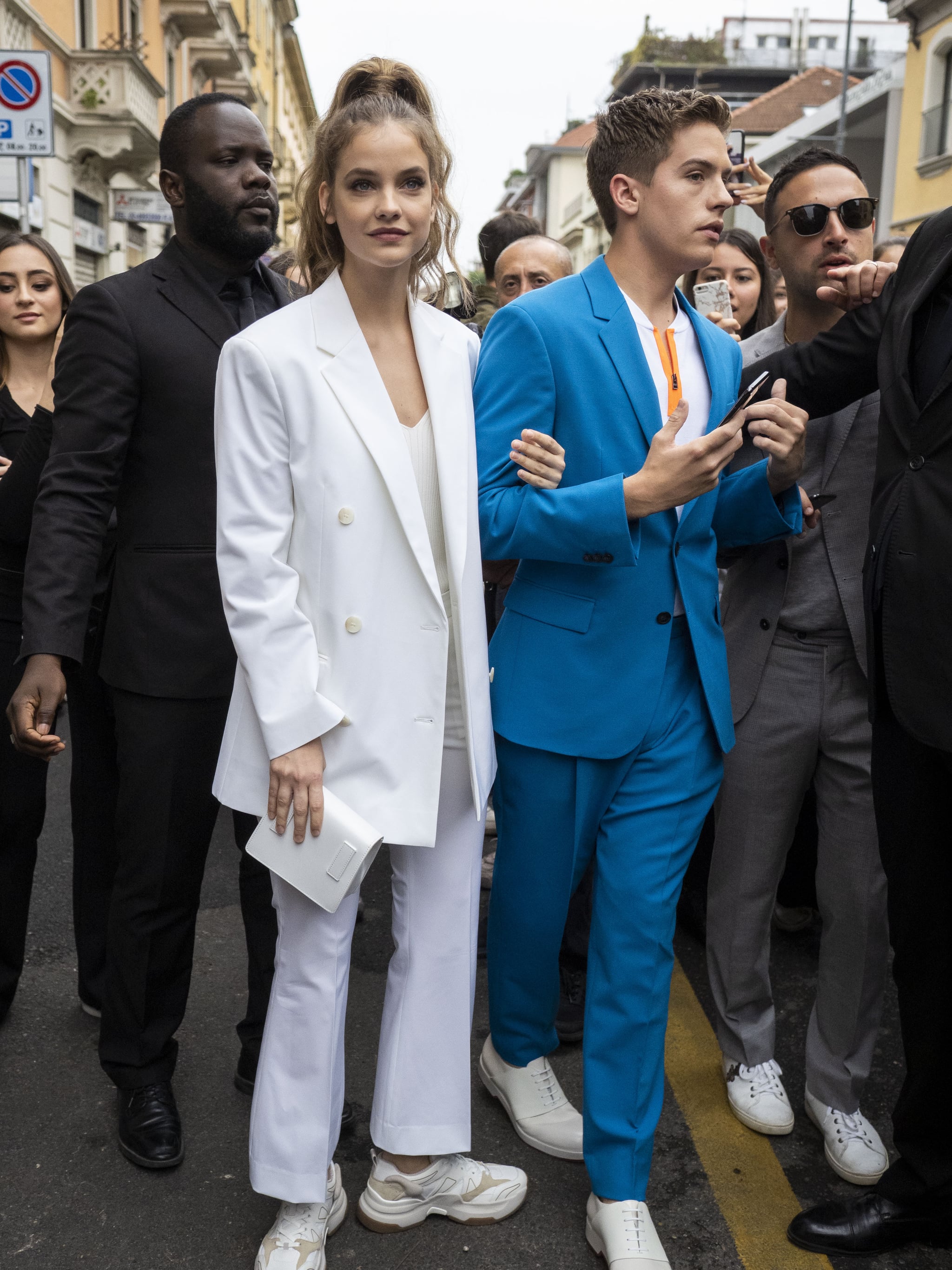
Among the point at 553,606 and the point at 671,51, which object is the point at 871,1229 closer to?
the point at 553,606

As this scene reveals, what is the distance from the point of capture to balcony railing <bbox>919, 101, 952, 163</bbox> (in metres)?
23.6

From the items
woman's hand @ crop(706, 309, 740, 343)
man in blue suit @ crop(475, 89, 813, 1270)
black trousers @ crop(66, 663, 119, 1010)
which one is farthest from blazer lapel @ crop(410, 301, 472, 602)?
woman's hand @ crop(706, 309, 740, 343)

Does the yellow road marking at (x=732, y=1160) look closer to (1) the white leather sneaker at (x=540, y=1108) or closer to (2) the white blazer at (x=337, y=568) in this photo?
(1) the white leather sneaker at (x=540, y=1108)

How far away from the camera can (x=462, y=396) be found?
240 centimetres

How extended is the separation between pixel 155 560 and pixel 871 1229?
2082 millimetres

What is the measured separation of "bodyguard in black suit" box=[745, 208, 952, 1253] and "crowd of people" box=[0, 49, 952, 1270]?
10 mm

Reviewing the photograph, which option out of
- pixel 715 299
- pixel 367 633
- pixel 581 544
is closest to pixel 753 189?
pixel 715 299

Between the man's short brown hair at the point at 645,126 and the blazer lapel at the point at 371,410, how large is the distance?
0.69m

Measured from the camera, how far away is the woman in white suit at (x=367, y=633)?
2.20 m

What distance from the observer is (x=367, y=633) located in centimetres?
225

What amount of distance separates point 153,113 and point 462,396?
2055cm

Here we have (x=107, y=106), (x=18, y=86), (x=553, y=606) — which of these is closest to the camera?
(x=553, y=606)

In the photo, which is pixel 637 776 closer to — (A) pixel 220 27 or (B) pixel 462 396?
(B) pixel 462 396

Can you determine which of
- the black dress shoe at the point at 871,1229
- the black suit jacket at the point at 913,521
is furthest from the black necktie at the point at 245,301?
the black dress shoe at the point at 871,1229
